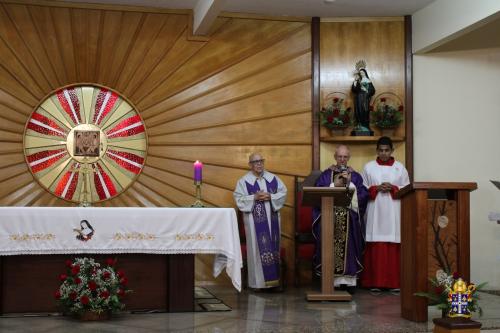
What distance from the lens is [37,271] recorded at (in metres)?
5.71

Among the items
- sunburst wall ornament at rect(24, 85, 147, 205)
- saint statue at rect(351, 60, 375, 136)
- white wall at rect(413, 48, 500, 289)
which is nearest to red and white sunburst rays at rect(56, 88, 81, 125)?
sunburst wall ornament at rect(24, 85, 147, 205)

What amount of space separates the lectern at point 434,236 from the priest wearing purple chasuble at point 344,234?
1.87 m

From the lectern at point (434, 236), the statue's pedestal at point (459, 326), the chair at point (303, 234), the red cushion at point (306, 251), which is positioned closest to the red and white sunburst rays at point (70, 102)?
the chair at point (303, 234)

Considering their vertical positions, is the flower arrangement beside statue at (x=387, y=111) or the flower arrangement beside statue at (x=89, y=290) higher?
the flower arrangement beside statue at (x=387, y=111)

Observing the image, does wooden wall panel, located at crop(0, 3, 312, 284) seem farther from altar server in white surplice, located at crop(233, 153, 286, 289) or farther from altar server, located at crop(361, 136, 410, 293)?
altar server, located at crop(361, 136, 410, 293)

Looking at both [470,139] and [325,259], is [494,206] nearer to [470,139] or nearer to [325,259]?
[470,139]

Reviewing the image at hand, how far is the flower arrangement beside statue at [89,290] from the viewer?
5.42 metres

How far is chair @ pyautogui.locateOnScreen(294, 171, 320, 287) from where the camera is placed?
7781mm

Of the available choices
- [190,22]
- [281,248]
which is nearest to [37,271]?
[281,248]

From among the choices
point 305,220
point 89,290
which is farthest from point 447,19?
point 89,290

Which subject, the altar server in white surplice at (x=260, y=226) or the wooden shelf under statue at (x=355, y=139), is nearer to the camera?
the altar server in white surplice at (x=260, y=226)

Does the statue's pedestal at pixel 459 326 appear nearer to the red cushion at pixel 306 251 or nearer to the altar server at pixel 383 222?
the altar server at pixel 383 222

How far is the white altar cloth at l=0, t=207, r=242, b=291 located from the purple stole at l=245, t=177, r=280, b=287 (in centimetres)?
142

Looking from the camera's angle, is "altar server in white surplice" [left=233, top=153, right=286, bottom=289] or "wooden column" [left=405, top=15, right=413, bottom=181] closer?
"altar server in white surplice" [left=233, top=153, right=286, bottom=289]
